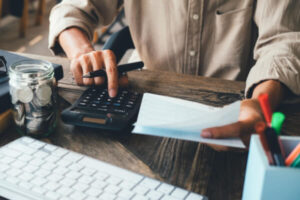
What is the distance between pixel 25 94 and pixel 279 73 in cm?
57

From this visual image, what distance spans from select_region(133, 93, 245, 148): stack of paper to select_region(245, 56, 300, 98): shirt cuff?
184 mm

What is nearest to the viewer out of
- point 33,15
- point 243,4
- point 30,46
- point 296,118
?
point 296,118

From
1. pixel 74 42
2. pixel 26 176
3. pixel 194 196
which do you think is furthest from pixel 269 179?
pixel 74 42

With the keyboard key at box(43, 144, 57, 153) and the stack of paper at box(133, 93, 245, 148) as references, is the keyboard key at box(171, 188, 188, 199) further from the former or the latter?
the keyboard key at box(43, 144, 57, 153)

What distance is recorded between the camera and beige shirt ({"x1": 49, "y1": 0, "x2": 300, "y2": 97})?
115 cm

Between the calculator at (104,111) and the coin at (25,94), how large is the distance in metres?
0.08

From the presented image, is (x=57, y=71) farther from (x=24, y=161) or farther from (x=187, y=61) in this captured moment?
(x=187, y=61)

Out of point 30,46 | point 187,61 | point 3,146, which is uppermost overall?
point 3,146

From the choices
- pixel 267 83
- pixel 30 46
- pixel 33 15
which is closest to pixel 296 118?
pixel 267 83

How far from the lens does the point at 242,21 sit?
1.16 m

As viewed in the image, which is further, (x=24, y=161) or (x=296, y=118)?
(x=296, y=118)

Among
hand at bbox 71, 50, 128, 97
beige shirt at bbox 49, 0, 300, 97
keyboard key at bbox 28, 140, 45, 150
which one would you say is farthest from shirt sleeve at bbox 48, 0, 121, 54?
keyboard key at bbox 28, 140, 45, 150

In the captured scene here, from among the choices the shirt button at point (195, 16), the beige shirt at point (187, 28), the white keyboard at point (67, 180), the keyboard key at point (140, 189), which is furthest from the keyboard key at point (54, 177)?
the shirt button at point (195, 16)

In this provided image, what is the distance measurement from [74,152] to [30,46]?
108 inches
